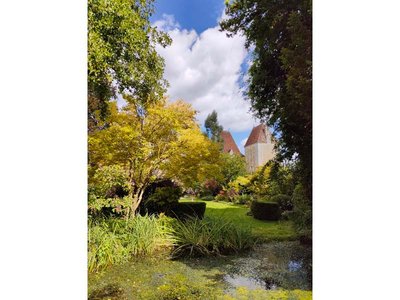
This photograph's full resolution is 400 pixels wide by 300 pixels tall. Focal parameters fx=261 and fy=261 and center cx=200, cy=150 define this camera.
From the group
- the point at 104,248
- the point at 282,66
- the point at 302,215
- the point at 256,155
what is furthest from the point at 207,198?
the point at 282,66

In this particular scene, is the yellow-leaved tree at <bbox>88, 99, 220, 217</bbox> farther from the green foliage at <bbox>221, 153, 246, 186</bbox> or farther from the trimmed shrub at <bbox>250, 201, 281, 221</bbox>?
the trimmed shrub at <bbox>250, 201, 281, 221</bbox>

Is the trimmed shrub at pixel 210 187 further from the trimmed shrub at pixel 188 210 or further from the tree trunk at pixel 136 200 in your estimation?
the tree trunk at pixel 136 200

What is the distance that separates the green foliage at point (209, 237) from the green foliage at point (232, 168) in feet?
1.32

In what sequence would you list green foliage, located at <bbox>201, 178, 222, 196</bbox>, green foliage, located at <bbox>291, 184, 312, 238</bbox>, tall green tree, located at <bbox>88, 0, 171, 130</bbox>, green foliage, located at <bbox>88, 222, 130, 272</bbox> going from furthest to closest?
green foliage, located at <bbox>201, 178, 222, 196</bbox>
green foliage, located at <bbox>291, 184, 312, 238</bbox>
green foliage, located at <bbox>88, 222, 130, 272</bbox>
tall green tree, located at <bbox>88, 0, 171, 130</bbox>

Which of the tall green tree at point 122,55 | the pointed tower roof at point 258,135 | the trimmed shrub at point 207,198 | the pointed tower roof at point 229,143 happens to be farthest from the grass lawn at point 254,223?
the tall green tree at point 122,55

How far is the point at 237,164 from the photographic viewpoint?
2.39 m

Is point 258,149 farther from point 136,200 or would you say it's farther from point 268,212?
point 136,200

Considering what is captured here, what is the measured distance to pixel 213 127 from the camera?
2295 mm

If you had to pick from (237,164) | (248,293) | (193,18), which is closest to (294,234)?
(248,293)

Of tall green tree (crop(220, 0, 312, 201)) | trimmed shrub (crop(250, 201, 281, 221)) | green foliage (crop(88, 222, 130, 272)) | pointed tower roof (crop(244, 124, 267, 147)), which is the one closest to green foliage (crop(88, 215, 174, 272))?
green foliage (crop(88, 222, 130, 272))

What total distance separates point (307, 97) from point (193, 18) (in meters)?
1.17

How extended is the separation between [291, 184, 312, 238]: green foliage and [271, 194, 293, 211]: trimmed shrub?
4 centimetres

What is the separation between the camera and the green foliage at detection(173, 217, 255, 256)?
2.36 m

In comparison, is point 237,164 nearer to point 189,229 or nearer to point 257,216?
point 257,216
